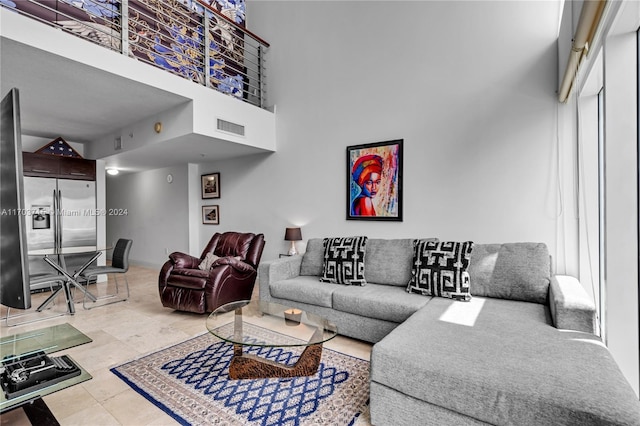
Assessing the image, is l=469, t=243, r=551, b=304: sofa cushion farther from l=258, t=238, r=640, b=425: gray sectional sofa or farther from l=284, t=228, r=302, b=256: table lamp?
l=284, t=228, r=302, b=256: table lamp

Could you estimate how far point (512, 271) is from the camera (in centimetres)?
272

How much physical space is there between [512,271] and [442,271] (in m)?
0.55

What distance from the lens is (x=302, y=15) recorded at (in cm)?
469

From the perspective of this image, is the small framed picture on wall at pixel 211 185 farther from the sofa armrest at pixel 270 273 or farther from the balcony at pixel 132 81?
the sofa armrest at pixel 270 273

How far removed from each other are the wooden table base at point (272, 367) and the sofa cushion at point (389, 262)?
49.8 inches

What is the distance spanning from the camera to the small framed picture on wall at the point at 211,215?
231 inches

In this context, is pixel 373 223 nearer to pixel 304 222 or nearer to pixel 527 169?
pixel 304 222

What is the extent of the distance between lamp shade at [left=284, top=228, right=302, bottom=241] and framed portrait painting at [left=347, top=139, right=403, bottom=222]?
769 mm

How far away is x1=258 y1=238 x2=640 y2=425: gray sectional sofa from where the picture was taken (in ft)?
4.42

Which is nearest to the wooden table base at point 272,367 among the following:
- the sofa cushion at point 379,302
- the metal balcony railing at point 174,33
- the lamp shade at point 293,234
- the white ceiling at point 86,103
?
the sofa cushion at point 379,302

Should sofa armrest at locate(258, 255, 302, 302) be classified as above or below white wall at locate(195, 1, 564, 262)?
below

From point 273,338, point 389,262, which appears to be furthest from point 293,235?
point 273,338

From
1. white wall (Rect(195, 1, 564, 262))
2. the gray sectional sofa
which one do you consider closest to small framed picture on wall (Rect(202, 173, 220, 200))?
white wall (Rect(195, 1, 564, 262))

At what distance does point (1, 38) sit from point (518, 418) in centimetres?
402
